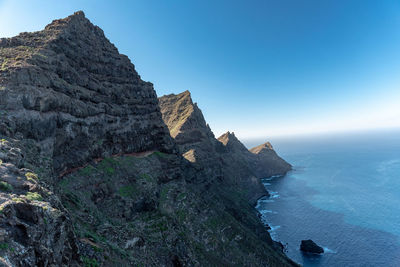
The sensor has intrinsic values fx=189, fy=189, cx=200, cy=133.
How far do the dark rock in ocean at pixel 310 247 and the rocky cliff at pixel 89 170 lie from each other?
26.4 m

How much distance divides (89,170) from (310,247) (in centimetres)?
8105

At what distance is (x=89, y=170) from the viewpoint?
122 feet

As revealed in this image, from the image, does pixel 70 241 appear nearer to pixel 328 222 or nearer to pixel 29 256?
pixel 29 256

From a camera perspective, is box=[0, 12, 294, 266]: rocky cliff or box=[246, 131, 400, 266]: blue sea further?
box=[246, 131, 400, 266]: blue sea


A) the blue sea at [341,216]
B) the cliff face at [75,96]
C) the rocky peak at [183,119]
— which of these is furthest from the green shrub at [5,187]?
the rocky peak at [183,119]

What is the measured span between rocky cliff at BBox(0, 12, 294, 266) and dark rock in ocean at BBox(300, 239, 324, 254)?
26422 millimetres

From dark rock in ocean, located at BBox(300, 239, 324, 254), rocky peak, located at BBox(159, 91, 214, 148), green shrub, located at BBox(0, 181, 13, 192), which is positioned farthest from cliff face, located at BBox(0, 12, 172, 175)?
dark rock in ocean, located at BBox(300, 239, 324, 254)

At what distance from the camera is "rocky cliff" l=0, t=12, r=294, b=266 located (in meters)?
13.4

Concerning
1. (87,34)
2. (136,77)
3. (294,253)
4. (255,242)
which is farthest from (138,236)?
(294,253)

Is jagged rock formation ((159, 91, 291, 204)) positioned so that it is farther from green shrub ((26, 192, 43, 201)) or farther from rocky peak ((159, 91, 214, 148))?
green shrub ((26, 192, 43, 201))

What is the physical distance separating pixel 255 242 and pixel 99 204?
45563 millimetres

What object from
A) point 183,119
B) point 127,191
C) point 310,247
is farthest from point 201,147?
point 127,191

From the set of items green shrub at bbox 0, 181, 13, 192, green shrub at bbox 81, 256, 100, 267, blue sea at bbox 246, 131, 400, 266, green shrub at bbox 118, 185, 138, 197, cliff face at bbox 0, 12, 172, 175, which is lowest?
blue sea at bbox 246, 131, 400, 266

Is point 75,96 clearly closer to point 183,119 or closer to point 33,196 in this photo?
point 33,196
